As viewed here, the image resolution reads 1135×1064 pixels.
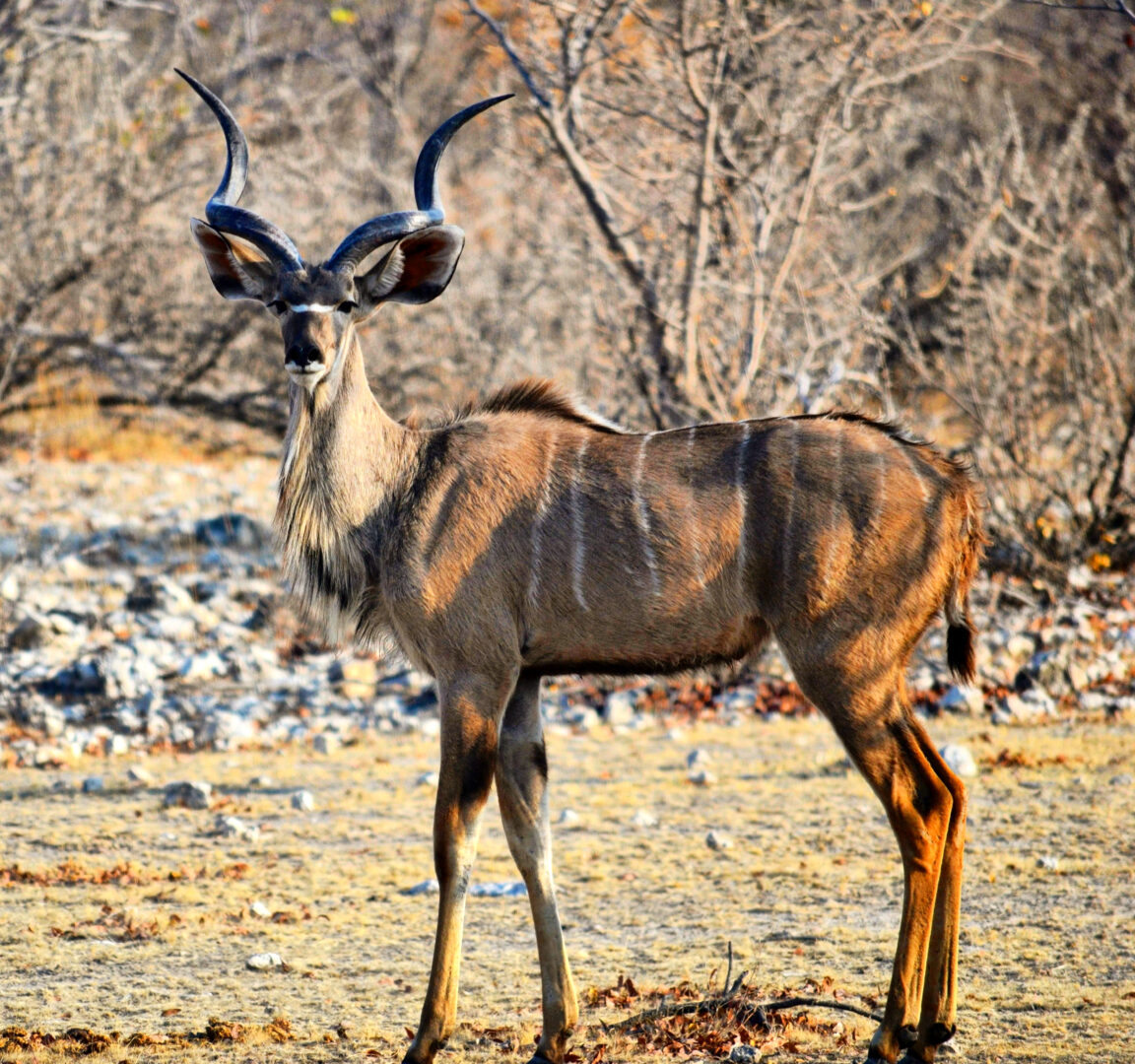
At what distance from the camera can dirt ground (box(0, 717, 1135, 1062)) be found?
10.6 feet

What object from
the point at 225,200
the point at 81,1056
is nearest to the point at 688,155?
the point at 225,200

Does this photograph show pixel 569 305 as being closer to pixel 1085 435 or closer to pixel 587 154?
pixel 587 154

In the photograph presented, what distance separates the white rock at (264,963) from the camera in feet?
11.9

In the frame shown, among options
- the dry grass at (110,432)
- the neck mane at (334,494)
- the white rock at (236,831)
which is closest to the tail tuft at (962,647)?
the neck mane at (334,494)

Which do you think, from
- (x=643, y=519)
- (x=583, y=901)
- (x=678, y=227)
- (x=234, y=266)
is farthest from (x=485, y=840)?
(x=678, y=227)

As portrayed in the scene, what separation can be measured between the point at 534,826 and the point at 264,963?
851 mm

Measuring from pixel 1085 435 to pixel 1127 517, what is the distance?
18.1 inches

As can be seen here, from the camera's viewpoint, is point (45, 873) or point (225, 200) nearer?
point (225, 200)

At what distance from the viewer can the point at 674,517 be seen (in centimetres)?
330

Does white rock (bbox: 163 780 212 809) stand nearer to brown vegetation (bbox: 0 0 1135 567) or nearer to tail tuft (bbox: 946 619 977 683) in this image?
brown vegetation (bbox: 0 0 1135 567)

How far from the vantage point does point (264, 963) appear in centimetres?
364

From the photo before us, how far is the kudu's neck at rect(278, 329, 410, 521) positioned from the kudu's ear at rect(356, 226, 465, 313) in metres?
0.15

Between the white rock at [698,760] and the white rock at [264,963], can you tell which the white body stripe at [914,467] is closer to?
the white rock at [264,963]

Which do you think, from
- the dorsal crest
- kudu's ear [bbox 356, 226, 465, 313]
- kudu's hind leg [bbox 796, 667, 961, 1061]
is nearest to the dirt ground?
kudu's hind leg [bbox 796, 667, 961, 1061]
